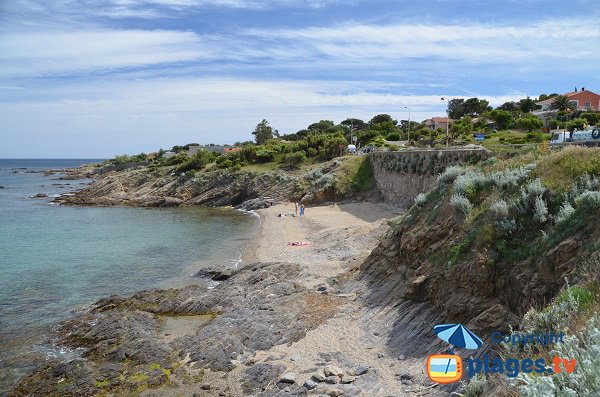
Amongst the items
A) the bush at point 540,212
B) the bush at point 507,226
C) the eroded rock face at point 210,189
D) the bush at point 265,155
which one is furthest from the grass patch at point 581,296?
the bush at point 265,155

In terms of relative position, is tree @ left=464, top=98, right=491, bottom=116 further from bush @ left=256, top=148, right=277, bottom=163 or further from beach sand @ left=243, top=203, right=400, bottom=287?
beach sand @ left=243, top=203, right=400, bottom=287

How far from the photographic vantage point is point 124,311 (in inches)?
757

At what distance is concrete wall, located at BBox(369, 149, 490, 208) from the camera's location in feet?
97.2

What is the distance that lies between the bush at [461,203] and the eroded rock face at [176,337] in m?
6.14

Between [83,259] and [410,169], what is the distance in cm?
2459

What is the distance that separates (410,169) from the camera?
37562 millimetres

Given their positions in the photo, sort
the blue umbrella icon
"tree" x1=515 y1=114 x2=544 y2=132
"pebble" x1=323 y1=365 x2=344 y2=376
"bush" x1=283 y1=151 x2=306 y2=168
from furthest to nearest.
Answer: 1. "bush" x1=283 y1=151 x2=306 y2=168
2. "tree" x1=515 y1=114 x2=544 y2=132
3. "pebble" x1=323 y1=365 x2=344 y2=376
4. the blue umbrella icon

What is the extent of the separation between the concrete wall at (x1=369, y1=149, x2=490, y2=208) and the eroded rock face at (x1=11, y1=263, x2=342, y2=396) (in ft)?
45.9

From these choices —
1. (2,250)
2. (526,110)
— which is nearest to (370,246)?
(2,250)

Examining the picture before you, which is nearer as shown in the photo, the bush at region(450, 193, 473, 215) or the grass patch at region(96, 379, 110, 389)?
the grass patch at region(96, 379, 110, 389)

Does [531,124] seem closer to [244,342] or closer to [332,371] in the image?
[244,342]

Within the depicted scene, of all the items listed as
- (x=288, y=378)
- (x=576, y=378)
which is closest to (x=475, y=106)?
(x=288, y=378)

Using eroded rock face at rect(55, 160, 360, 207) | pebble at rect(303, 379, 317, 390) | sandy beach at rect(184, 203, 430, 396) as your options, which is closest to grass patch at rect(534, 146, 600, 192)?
sandy beach at rect(184, 203, 430, 396)

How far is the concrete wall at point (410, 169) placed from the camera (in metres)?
29.6
